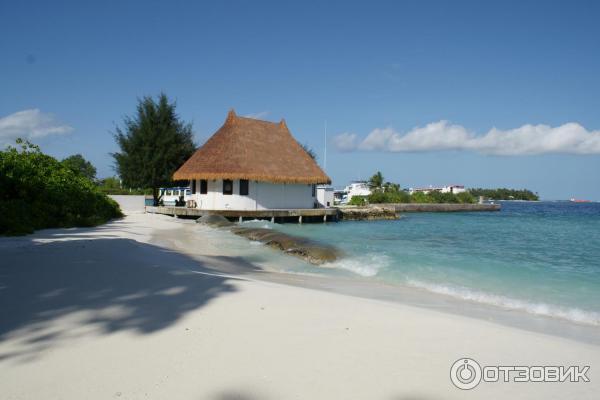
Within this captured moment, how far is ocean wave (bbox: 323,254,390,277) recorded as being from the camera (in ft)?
33.4

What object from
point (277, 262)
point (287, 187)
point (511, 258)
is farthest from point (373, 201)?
point (277, 262)

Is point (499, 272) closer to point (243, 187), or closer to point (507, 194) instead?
point (243, 187)

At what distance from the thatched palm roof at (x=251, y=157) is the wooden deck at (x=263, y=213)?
200cm

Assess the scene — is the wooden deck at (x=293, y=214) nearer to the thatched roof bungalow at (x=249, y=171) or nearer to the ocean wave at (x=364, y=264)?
the thatched roof bungalow at (x=249, y=171)

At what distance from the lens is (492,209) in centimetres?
6412

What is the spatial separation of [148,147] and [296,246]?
20586 millimetres

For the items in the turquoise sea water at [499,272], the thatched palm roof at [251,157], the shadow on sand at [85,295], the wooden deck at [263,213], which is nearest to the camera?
the shadow on sand at [85,295]

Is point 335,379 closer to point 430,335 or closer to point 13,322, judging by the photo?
point 430,335

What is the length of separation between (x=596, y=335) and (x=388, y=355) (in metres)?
3.75

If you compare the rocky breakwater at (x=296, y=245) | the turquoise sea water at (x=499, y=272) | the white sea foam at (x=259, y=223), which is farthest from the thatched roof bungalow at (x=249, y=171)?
the turquoise sea water at (x=499, y=272)

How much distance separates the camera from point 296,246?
13398 millimetres

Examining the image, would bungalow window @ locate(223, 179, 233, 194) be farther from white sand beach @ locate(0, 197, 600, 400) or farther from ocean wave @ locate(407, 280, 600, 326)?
white sand beach @ locate(0, 197, 600, 400)

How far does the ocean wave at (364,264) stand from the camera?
10.2 m

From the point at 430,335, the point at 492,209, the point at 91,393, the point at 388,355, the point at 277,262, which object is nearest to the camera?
the point at 91,393
